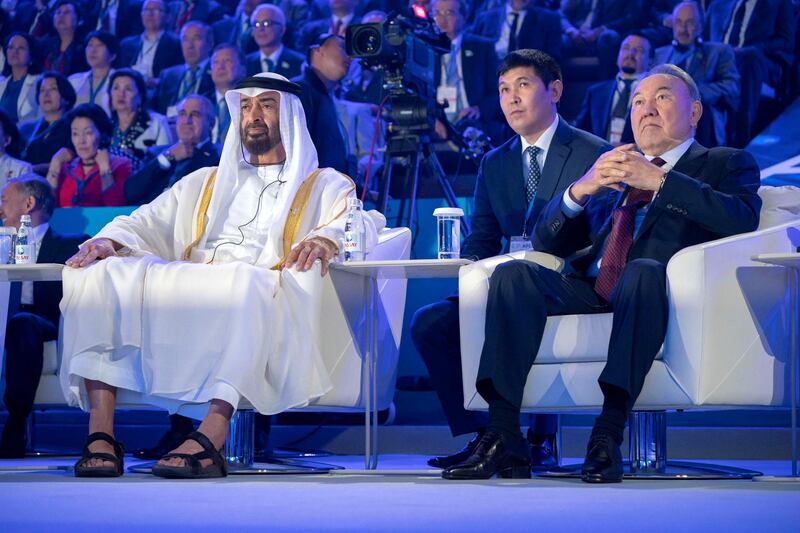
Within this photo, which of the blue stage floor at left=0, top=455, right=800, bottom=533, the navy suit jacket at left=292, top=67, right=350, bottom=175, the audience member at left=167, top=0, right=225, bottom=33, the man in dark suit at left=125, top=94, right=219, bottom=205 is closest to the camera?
the blue stage floor at left=0, top=455, right=800, bottom=533

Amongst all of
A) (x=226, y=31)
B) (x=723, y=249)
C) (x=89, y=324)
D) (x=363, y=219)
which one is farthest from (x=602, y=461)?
(x=226, y=31)

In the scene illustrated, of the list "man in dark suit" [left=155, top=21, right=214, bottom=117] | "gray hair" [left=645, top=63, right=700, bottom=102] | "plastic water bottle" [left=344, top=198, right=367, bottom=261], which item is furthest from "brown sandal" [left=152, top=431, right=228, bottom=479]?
"man in dark suit" [left=155, top=21, right=214, bottom=117]

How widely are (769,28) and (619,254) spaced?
230 centimetres

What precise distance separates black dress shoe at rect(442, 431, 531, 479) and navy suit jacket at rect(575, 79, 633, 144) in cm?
258

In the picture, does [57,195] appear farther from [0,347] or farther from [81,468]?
[81,468]

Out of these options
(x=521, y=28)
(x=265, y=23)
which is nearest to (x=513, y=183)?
(x=521, y=28)

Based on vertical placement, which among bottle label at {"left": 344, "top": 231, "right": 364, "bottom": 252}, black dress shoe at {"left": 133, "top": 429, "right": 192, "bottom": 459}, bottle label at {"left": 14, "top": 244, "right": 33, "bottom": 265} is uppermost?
bottle label at {"left": 344, "top": 231, "right": 364, "bottom": 252}

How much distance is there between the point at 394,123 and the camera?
16.1 feet

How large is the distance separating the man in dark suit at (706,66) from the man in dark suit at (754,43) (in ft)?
0.12

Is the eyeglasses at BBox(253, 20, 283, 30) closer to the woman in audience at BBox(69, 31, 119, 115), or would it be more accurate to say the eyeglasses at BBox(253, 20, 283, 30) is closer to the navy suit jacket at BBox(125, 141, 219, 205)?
the navy suit jacket at BBox(125, 141, 219, 205)

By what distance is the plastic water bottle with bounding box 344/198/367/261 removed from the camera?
3664 mm

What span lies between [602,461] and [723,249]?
699 millimetres

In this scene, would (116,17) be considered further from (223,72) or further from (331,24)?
(331,24)

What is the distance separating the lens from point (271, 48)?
5.96 m
